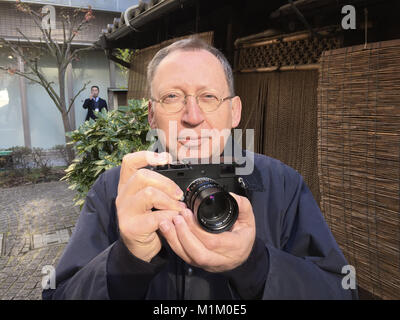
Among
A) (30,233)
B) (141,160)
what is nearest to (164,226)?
(141,160)

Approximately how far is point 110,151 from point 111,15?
11773mm

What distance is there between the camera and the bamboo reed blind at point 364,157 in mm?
2299

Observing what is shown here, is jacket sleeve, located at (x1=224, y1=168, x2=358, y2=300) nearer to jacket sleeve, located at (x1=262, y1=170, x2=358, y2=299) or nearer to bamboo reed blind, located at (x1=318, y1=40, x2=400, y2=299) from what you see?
jacket sleeve, located at (x1=262, y1=170, x2=358, y2=299)

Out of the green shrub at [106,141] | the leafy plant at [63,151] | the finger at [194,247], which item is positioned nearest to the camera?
the finger at [194,247]

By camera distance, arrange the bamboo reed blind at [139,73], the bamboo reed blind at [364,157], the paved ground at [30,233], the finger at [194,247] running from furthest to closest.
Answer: the bamboo reed blind at [139,73] < the paved ground at [30,233] < the bamboo reed blind at [364,157] < the finger at [194,247]

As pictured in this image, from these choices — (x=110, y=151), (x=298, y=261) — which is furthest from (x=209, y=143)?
(x=110, y=151)

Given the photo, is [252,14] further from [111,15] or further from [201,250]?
[111,15]

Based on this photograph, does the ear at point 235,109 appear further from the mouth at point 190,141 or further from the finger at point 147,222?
the finger at point 147,222

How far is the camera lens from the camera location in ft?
4.04

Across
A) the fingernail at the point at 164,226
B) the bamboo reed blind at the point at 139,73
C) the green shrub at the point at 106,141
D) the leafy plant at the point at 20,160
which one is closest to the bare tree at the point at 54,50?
the leafy plant at the point at 20,160

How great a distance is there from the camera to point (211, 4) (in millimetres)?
4523

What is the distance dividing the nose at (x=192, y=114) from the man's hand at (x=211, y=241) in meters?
Result: 0.52

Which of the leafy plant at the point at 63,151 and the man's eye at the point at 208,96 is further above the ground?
the man's eye at the point at 208,96
